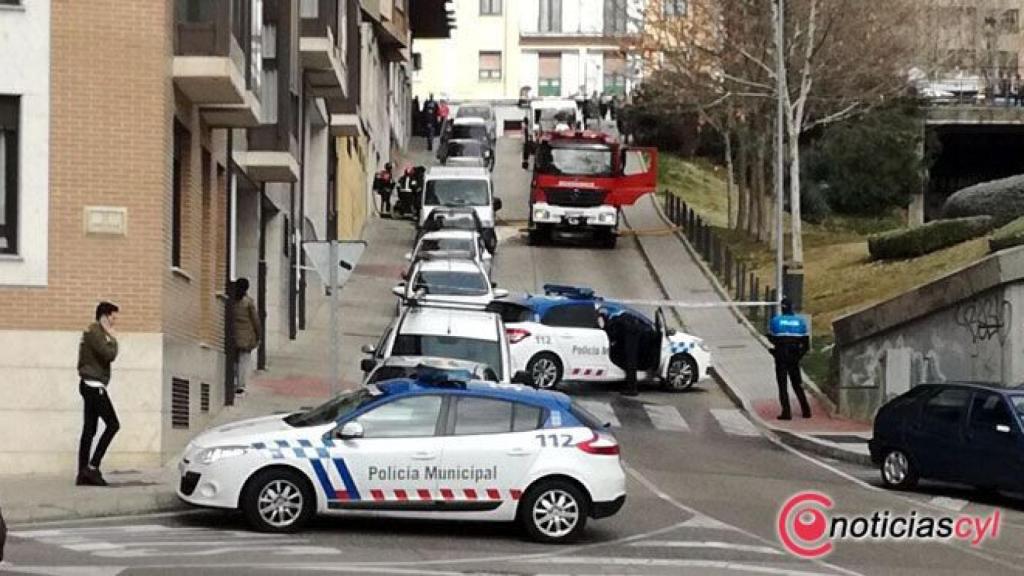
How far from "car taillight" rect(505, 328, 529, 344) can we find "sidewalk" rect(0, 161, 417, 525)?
8.66 feet

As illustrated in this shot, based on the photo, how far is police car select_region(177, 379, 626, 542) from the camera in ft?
53.3

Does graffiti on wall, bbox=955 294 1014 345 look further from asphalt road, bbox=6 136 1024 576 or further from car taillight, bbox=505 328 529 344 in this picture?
car taillight, bbox=505 328 529 344

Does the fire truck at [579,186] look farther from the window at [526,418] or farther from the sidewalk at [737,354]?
the window at [526,418]

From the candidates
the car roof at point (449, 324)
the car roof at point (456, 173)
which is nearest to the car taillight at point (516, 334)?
the car roof at point (449, 324)

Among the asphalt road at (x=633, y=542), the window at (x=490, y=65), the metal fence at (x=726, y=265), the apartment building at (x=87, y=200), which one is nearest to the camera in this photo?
the asphalt road at (x=633, y=542)

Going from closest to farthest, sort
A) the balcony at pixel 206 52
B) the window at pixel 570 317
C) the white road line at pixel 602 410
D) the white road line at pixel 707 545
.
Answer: the white road line at pixel 707 545
the balcony at pixel 206 52
the white road line at pixel 602 410
the window at pixel 570 317

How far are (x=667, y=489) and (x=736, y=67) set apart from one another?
97.1 ft

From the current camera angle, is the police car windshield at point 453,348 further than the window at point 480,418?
Yes

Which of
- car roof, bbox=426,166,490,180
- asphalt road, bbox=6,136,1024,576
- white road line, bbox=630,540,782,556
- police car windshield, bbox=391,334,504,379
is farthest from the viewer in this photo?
car roof, bbox=426,166,490,180

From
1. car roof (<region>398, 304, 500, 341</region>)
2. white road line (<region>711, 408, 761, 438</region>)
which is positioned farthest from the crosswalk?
car roof (<region>398, 304, 500, 341</region>)

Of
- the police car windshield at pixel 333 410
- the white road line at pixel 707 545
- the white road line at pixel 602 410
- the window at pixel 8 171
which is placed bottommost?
the white road line at pixel 602 410

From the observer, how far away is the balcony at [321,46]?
3388cm

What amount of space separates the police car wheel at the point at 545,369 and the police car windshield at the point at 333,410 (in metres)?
13.5

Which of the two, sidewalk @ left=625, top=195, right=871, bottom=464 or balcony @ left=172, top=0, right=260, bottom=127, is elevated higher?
balcony @ left=172, top=0, right=260, bottom=127
